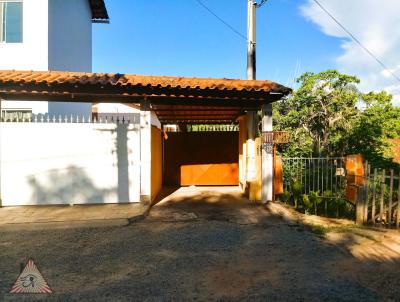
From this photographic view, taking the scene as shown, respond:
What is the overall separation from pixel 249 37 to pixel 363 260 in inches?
372

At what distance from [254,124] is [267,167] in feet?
5.63

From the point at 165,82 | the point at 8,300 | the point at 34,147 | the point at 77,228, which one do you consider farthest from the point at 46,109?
the point at 8,300

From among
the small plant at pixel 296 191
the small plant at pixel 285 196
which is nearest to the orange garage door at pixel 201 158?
the small plant at pixel 285 196

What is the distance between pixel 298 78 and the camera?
15.3 meters

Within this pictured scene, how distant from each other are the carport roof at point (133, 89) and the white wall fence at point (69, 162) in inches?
27.1

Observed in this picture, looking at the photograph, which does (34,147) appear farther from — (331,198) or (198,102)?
(331,198)

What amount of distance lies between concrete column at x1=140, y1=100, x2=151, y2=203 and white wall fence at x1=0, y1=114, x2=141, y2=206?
15 cm

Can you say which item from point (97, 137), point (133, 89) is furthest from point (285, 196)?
point (97, 137)

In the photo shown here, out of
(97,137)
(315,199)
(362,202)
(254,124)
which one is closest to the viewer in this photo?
(362,202)

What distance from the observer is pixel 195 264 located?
15.1ft

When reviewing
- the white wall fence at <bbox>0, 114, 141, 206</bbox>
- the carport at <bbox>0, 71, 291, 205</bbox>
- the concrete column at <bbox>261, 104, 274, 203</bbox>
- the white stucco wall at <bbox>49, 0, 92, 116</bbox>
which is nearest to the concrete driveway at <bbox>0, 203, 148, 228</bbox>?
the white wall fence at <bbox>0, 114, 141, 206</bbox>

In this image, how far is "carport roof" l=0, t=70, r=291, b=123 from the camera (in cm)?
754

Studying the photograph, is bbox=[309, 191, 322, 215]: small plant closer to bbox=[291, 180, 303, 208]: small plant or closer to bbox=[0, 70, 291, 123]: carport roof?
bbox=[291, 180, 303, 208]: small plant

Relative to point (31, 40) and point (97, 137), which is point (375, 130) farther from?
point (31, 40)
